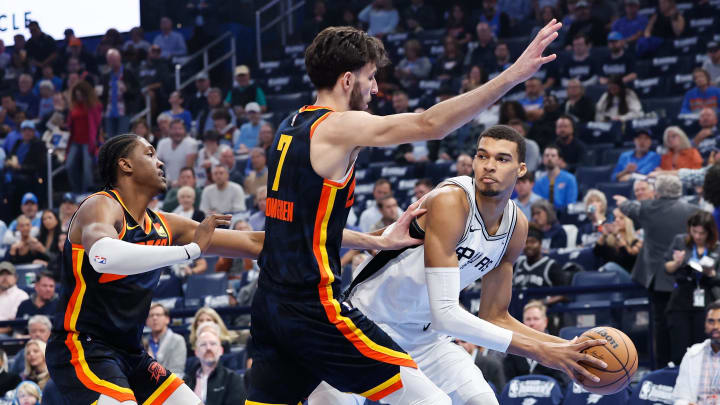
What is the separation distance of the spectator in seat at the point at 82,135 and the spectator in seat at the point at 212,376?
7015mm

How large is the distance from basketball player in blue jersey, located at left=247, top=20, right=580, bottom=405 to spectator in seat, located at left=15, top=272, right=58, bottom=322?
7.65m

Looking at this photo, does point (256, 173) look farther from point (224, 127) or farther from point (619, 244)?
point (619, 244)

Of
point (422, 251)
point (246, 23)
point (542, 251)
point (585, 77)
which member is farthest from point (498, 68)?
point (422, 251)

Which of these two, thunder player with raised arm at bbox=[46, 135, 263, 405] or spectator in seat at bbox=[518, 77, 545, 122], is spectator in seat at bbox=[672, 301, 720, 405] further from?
spectator in seat at bbox=[518, 77, 545, 122]

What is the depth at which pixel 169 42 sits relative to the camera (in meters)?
19.3

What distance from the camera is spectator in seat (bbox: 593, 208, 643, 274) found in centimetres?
955

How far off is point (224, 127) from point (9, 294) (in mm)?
5015

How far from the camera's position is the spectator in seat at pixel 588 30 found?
1487 centimetres

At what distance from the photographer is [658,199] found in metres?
9.12

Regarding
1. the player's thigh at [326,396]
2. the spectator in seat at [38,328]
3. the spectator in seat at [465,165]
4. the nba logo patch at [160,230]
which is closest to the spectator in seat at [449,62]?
the spectator in seat at [465,165]

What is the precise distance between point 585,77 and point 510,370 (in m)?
6.58

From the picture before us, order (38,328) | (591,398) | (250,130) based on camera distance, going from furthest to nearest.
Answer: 1. (250,130)
2. (38,328)
3. (591,398)

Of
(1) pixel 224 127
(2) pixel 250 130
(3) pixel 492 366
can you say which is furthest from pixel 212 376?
(1) pixel 224 127

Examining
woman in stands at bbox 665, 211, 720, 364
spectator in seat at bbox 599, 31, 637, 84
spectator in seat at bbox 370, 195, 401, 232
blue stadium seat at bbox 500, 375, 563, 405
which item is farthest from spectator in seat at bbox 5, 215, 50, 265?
woman in stands at bbox 665, 211, 720, 364
